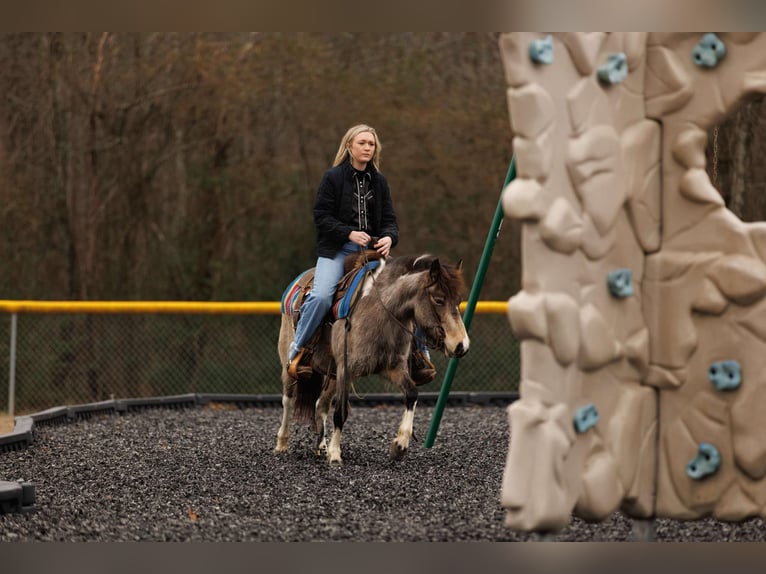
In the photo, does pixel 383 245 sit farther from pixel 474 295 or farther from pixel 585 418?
pixel 585 418

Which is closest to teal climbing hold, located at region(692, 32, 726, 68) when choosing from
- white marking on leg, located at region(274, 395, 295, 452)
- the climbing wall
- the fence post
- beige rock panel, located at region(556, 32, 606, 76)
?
the climbing wall

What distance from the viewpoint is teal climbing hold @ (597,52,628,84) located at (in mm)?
4965

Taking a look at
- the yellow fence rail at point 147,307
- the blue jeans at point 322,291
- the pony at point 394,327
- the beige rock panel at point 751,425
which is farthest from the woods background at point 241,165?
the beige rock panel at point 751,425

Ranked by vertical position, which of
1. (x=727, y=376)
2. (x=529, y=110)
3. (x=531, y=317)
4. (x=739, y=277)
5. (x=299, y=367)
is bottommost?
(x=299, y=367)

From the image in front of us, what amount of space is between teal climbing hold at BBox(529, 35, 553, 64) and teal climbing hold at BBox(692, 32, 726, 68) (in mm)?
811

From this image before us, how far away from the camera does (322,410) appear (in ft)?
29.6

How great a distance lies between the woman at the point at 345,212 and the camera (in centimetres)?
838

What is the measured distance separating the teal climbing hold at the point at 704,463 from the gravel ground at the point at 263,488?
0.59 meters

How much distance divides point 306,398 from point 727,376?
4.19 metres

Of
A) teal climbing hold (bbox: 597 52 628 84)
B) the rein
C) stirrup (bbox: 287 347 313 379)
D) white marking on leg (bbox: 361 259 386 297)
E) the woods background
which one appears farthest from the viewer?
the woods background

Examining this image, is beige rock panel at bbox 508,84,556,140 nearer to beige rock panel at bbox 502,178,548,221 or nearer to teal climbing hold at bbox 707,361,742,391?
beige rock panel at bbox 502,178,548,221

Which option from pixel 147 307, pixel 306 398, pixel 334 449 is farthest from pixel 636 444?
pixel 147 307

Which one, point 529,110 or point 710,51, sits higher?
point 710,51

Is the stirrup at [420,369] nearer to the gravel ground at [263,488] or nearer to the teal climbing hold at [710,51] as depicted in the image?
the gravel ground at [263,488]
